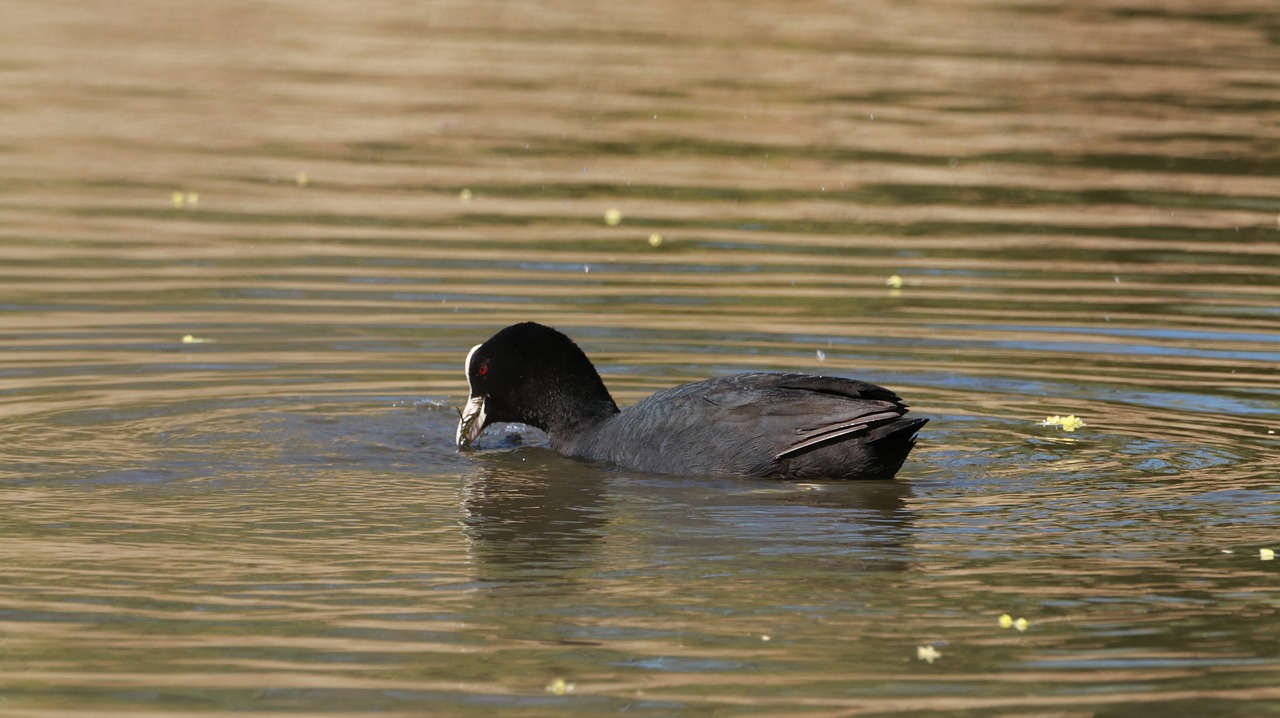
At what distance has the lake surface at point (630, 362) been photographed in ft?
24.0

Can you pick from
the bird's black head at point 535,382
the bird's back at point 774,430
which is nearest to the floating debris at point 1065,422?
the bird's back at point 774,430

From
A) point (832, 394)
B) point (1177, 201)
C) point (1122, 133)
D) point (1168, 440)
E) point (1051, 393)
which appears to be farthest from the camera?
point (1122, 133)

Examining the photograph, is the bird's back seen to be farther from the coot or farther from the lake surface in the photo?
the lake surface

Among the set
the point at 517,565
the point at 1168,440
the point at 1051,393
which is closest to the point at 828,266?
the point at 1051,393

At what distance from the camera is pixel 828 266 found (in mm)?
14992

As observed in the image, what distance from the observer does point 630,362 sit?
1274 cm

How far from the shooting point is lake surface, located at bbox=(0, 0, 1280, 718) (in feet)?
24.0

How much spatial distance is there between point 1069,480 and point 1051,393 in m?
1.98

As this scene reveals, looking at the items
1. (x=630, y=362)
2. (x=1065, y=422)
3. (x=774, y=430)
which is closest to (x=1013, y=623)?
(x=774, y=430)

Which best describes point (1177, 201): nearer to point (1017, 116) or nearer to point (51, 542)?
point (1017, 116)

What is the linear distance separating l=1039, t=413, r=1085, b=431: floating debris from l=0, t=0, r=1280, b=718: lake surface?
0.29ft

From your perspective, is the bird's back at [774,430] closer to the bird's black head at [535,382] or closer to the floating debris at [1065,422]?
the bird's black head at [535,382]

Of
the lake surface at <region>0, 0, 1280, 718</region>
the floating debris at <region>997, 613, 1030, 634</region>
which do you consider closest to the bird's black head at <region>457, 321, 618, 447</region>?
the lake surface at <region>0, 0, 1280, 718</region>

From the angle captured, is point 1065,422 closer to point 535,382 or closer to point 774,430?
point 774,430
